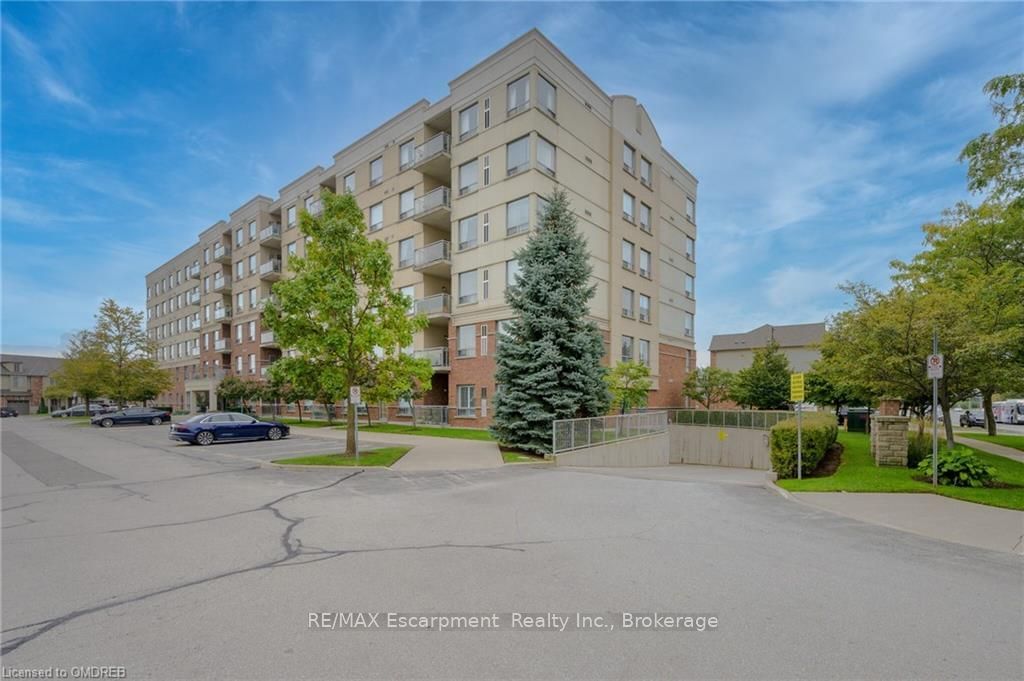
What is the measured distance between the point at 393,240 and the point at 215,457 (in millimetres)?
18973

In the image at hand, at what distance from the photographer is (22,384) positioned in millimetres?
80438

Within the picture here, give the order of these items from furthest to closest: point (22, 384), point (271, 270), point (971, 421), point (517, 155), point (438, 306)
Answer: point (22, 384), point (271, 270), point (971, 421), point (438, 306), point (517, 155)

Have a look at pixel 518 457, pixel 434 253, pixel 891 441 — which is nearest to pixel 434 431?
pixel 518 457

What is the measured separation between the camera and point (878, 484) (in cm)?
1052

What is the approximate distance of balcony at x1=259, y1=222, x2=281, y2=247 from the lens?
44263 millimetres

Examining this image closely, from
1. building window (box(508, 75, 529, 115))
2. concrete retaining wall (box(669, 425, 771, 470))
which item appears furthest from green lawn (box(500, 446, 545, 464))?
building window (box(508, 75, 529, 115))

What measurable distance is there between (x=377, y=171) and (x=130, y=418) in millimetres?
24650

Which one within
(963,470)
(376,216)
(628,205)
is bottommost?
(963,470)

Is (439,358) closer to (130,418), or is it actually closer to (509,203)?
(509,203)

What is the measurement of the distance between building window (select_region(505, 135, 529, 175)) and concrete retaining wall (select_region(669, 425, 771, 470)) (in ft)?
54.3

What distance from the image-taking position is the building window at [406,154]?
3141 cm

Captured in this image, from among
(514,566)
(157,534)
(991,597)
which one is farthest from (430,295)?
(991,597)

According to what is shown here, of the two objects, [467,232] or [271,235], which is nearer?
[467,232]

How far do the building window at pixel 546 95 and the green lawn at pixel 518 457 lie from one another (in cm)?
1793
